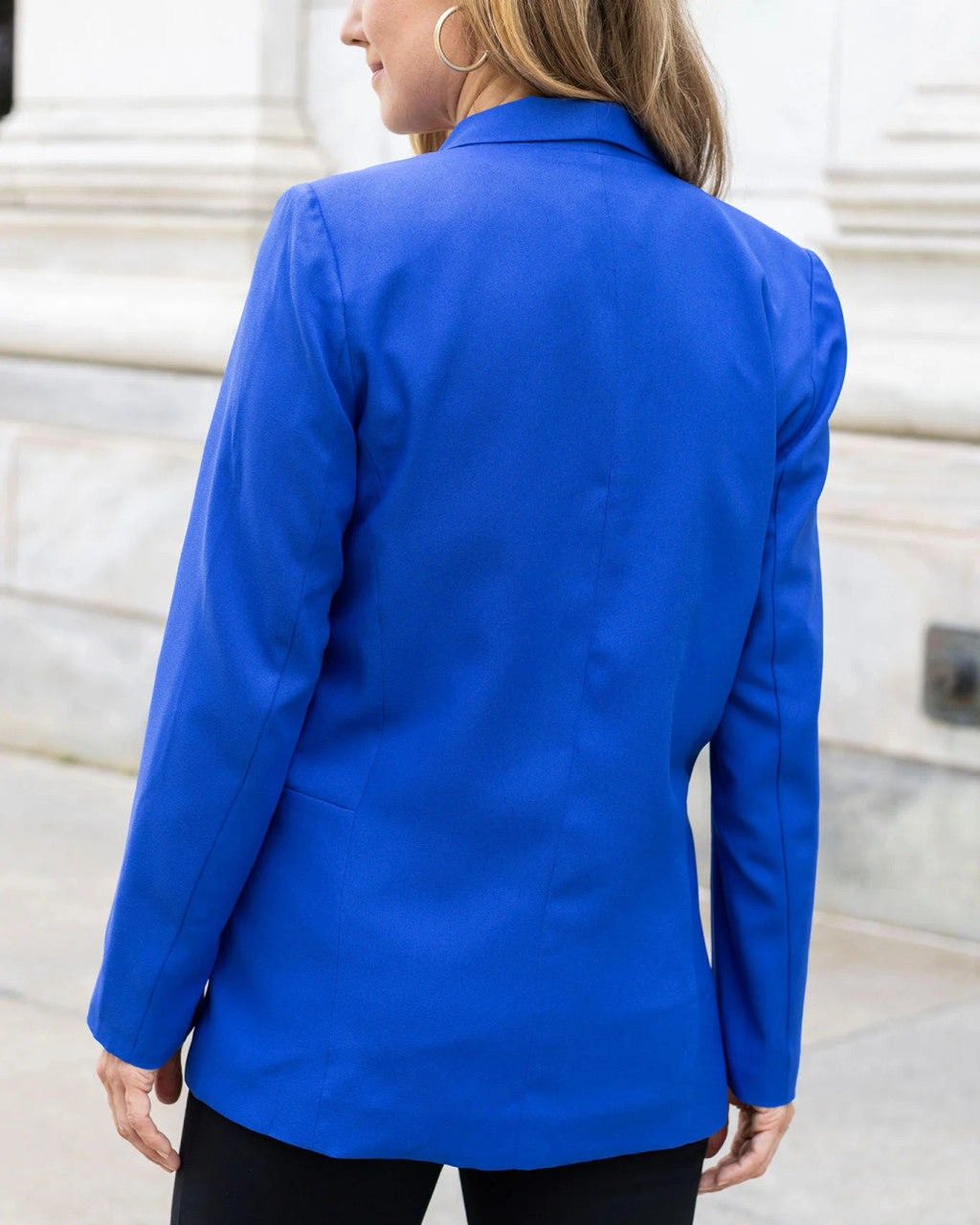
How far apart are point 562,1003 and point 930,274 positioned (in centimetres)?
339

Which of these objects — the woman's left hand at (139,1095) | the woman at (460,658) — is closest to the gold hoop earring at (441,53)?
the woman at (460,658)

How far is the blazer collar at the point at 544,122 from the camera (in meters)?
1.37

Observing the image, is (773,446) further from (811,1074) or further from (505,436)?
(811,1074)

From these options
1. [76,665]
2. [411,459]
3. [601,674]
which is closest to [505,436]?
[411,459]

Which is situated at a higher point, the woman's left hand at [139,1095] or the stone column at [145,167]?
the woman's left hand at [139,1095]

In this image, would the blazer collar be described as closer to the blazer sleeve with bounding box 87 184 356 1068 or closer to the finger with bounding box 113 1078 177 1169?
the blazer sleeve with bounding box 87 184 356 1068

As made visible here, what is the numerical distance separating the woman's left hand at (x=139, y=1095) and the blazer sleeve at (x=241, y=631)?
3 centimetres

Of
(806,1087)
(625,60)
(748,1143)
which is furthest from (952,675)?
(625,60)

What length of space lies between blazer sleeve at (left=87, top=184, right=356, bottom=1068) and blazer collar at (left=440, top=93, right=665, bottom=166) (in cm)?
15

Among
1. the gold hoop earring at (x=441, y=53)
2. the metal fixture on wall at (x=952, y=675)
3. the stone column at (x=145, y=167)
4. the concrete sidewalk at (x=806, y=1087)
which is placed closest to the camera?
the gold hoop earring at (x=441, y=53)

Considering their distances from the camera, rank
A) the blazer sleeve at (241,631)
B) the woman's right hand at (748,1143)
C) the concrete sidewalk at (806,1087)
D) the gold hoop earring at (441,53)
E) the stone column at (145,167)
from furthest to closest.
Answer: the stone column at (145,167)
the concrete sidewalk at (806,1087)
the woman's right hand at (748,1143)
the gold hoop earring at (441,53)
the blazer sleeve at (241,631)

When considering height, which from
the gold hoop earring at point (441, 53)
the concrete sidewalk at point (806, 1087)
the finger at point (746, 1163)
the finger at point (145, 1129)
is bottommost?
the concrete sidewalk at point (806, 1087)

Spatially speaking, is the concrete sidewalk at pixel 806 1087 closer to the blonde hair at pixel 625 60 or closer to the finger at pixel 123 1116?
the finger at pixel 123 1116

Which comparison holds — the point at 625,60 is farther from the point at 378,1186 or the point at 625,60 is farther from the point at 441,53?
the point at 378,1186
